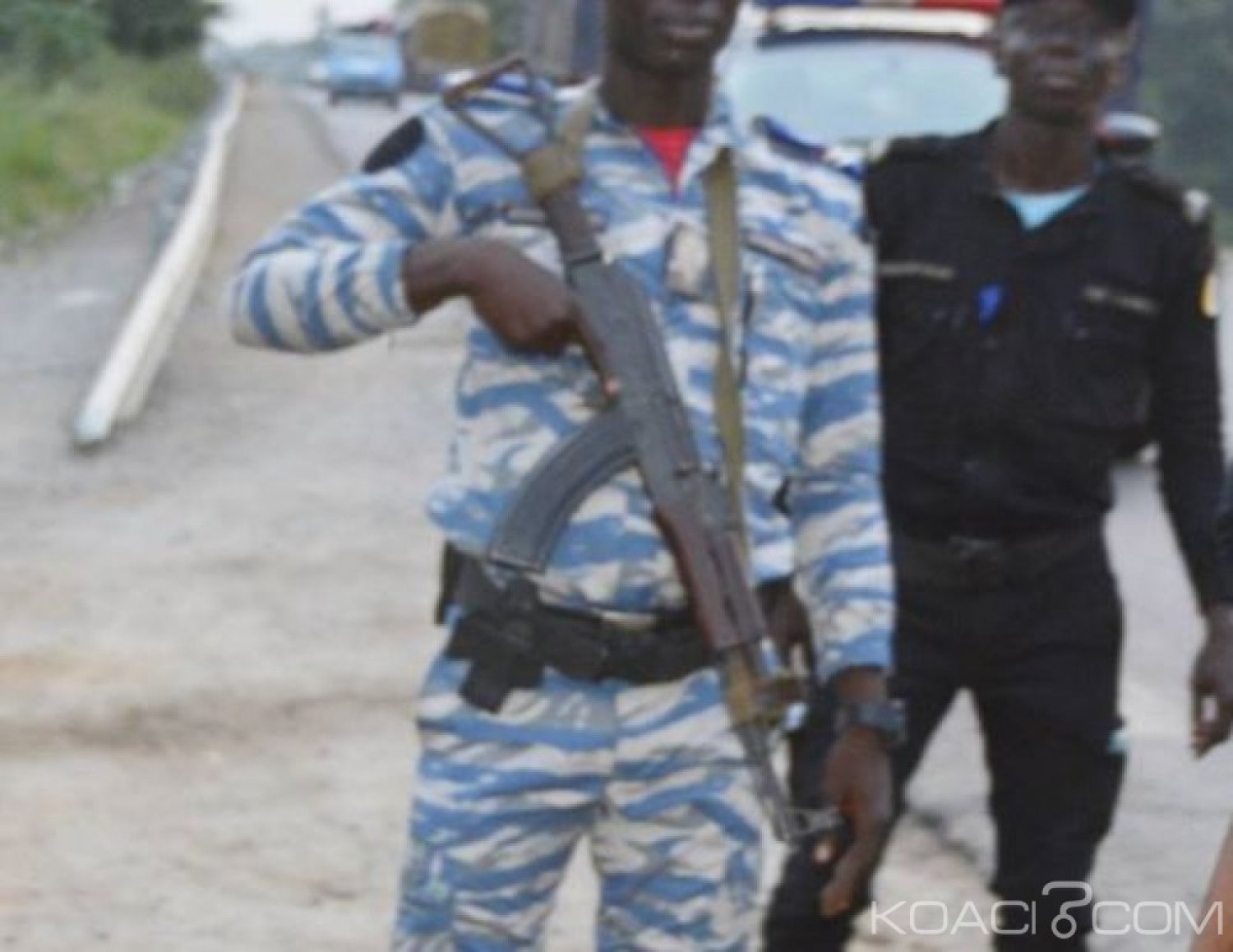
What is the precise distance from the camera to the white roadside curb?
1191cm

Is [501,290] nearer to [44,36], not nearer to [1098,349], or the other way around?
[1098,349]

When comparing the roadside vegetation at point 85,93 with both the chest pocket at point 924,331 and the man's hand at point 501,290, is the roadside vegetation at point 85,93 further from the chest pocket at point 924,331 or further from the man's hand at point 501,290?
the man's hand at point 501,290

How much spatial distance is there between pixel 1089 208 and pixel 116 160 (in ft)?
101

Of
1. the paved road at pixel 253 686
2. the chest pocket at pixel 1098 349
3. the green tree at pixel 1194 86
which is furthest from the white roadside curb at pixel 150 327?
the green tree at pixel 1194 86

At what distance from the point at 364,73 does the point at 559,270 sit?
59.7 meters

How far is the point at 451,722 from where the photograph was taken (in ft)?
10.6

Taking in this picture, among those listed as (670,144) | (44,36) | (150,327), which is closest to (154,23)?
(44,36)

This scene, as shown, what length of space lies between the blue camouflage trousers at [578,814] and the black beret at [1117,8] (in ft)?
4.32

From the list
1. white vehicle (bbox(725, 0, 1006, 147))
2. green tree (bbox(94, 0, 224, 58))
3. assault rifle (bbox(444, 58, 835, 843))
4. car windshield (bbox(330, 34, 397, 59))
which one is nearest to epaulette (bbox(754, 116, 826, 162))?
assault rifle (bbox(444, 58, 835, 843))

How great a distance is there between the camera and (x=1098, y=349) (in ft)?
13.4

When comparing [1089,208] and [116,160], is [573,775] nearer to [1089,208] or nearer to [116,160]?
[1089,208]

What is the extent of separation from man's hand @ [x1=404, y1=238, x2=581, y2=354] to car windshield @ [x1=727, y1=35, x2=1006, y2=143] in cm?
813

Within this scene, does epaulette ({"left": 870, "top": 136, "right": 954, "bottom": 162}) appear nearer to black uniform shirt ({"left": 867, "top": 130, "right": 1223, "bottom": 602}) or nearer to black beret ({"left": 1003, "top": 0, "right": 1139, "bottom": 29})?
black uniform shirt ({"left": 867, "top": 130, "right": 1223, "bottom": 602})

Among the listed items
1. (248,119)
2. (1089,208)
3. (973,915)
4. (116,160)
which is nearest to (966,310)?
(1089,208)
